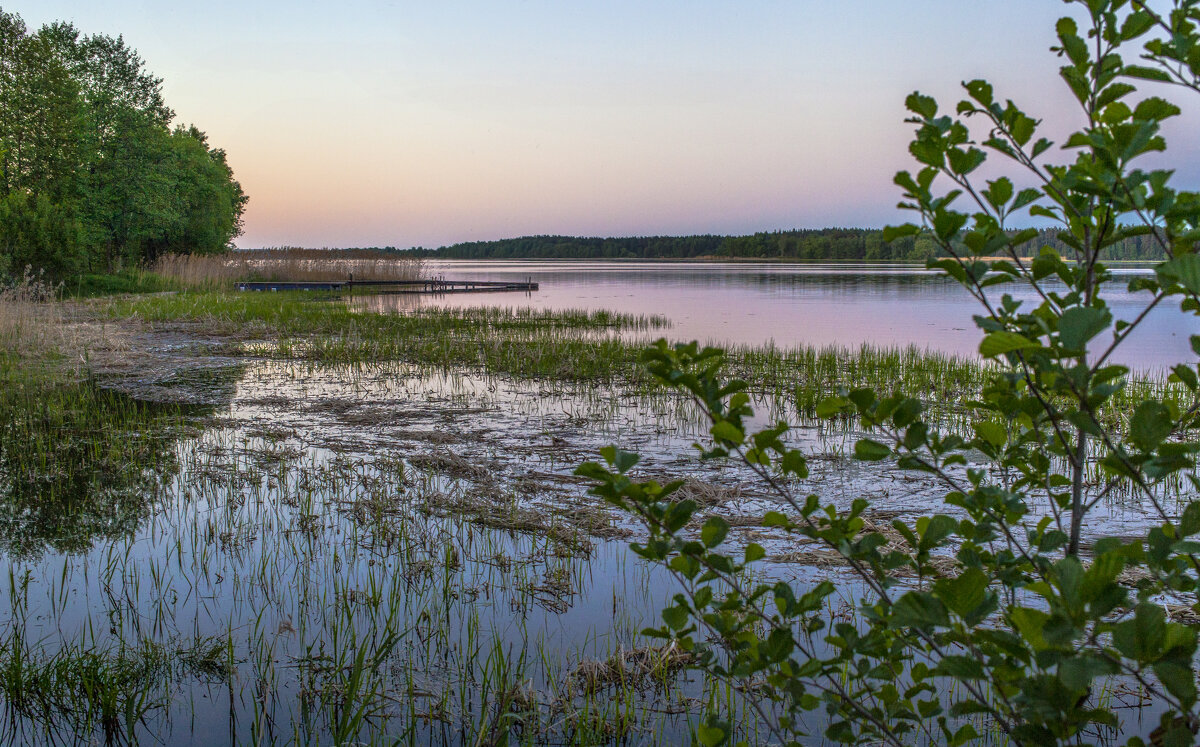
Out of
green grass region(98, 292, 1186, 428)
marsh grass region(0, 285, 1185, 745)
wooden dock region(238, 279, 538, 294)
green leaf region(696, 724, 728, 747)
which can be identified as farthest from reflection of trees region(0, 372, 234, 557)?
wooden dock region(238, 279, 538, 294)

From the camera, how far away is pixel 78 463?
6844 mm

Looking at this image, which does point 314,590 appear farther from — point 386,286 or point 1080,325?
point 386,286

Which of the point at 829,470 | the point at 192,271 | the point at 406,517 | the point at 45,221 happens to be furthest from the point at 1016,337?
the point at 192,271

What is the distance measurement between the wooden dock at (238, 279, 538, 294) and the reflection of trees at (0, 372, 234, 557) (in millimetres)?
22727

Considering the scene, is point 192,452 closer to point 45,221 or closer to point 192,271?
point 45,221

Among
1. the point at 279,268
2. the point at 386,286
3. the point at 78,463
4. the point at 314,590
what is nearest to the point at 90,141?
the point at 279,268

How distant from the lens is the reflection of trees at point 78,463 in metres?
5.26

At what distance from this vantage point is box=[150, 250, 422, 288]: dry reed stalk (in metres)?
30.3

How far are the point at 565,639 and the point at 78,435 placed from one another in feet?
21.4

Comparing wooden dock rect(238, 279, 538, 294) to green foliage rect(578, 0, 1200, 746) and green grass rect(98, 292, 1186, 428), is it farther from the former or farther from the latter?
green foliage rect(578, 0, 1200, 746)

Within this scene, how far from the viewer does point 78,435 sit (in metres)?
7.83

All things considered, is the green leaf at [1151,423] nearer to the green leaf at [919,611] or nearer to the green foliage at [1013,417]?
the green foliage at [1013,417]

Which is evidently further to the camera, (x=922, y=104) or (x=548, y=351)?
(x=548, y=351)

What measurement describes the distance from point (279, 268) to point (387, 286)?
16.5 ft
